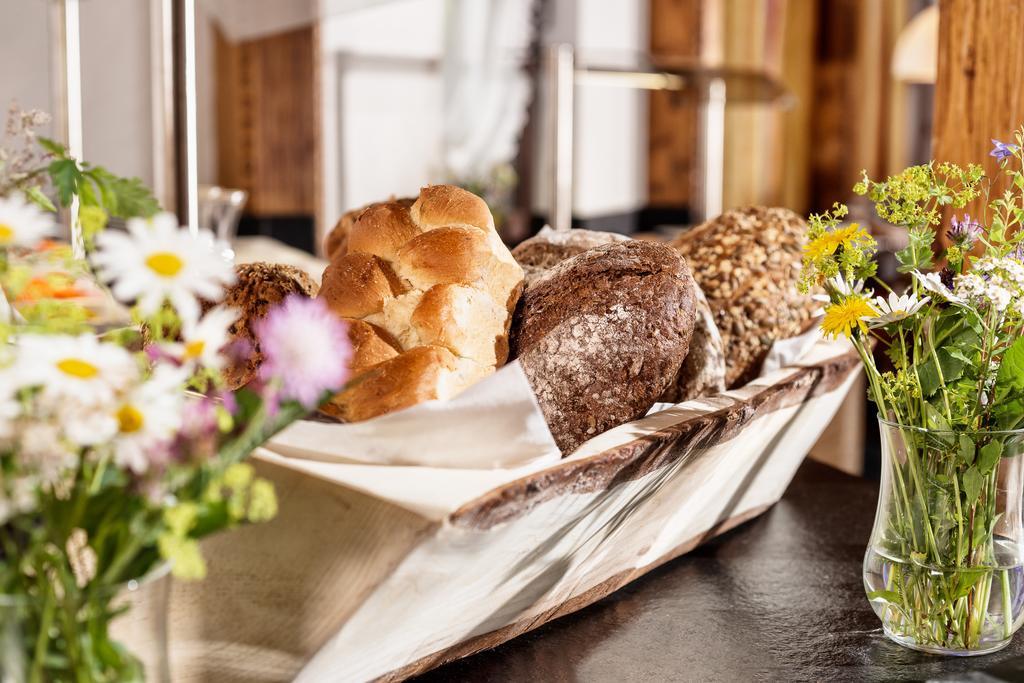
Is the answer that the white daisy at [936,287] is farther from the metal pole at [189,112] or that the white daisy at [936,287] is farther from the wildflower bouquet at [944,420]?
the metal pole at [189,112]

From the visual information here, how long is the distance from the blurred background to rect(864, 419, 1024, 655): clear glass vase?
74 cm

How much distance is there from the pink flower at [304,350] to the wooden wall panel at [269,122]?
3.52 metres

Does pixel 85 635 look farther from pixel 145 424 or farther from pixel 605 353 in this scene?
pixel 605 353

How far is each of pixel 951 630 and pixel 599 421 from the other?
30cm

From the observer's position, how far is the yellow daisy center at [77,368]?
44 cm

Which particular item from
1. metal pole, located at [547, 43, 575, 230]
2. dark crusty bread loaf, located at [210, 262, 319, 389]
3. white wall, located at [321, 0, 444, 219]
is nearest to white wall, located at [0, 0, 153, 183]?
white wall, located at [321, 0, 444, 219]

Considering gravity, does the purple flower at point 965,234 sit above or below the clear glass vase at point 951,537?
above

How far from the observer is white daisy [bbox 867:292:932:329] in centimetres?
74

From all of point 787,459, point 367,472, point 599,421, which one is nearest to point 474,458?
point 367,472

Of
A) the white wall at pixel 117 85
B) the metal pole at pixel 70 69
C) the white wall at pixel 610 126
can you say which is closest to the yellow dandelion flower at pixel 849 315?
the metal pole at pixel 70 69

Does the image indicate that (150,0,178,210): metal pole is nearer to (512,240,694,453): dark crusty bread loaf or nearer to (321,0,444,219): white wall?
(512,240,694,453): dark crusty bread loaf

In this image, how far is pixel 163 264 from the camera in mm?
464

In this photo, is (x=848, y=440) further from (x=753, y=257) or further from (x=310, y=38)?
(x=310, y=38)

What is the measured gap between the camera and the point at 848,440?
4.96 feet
